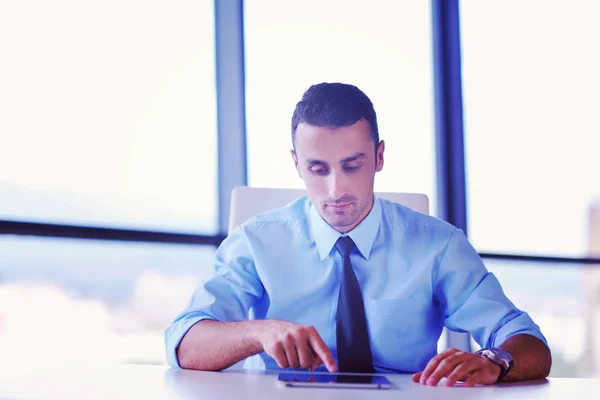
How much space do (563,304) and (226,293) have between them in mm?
2720

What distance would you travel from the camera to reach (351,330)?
1417 mm

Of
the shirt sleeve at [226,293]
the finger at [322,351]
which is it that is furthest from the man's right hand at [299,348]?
the shirt sleeve at [226,293]

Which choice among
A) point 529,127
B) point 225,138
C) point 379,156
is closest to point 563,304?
point 529,127

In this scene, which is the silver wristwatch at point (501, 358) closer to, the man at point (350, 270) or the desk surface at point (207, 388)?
the desk surface at point (207, 388)

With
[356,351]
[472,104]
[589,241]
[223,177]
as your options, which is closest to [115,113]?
[223,177]

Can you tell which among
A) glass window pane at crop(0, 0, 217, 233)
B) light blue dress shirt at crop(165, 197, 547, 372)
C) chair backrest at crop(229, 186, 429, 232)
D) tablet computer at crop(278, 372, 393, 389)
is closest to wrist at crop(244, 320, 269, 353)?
tablet computer at crop(278, 372, 393, 389)

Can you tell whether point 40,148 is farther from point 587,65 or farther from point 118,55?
point 587,65

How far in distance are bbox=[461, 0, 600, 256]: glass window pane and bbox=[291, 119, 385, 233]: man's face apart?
6.36 ft

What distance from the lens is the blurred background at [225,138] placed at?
2162mm

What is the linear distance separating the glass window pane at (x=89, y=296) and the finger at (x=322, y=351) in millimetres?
1088

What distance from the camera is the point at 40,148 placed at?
2.16 meters

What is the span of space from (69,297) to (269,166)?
1048 millimetres

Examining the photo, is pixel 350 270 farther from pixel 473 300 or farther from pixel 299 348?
pixel 299 348

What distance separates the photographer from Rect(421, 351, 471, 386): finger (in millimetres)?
1055
